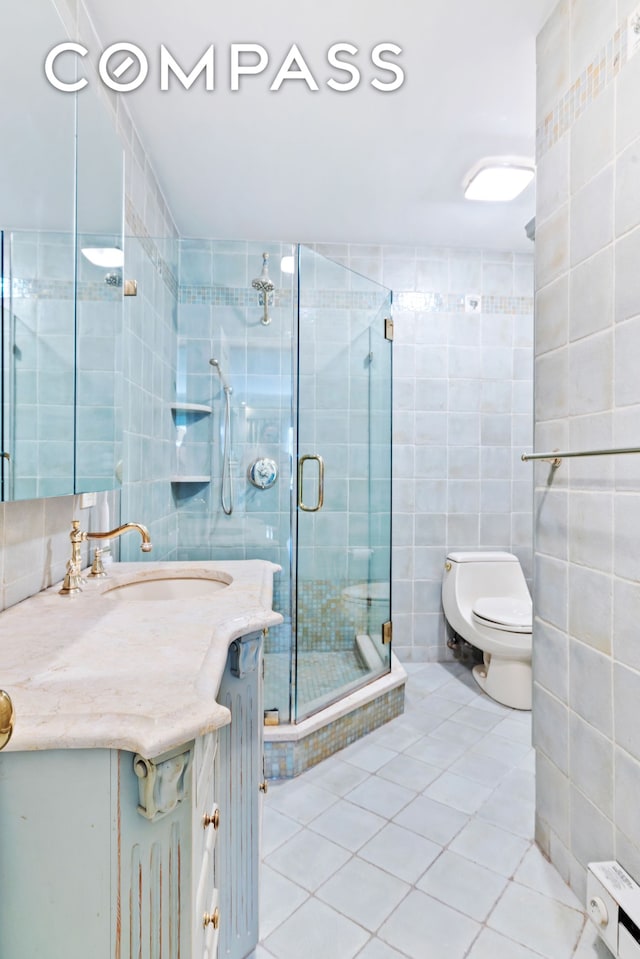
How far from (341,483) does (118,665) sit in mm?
1816

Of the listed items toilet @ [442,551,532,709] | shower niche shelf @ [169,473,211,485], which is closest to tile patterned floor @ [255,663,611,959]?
toilet @ [442,551,532,709]

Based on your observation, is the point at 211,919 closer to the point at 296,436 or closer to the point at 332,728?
the point at 332,728

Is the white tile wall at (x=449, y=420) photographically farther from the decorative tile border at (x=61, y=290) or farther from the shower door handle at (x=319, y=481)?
the decorative tile border at (x=61, y=290)

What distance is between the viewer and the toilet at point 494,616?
2455mm

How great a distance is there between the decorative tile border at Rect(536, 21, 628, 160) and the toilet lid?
1.95m

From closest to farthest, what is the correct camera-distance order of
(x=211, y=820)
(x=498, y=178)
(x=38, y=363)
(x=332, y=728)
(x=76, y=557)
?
1. (x=211, y=820)
2. (x=38, y=363)
3. (x=76, y=557)
4. (x=332, y=728)
5. (x=498, y=178)

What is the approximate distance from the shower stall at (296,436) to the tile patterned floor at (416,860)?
0.48 m

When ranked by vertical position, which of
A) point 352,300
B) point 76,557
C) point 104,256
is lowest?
point 76,557

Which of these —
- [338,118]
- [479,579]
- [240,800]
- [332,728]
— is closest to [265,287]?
[338,118]

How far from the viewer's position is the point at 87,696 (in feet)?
2.21

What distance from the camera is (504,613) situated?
101 inches

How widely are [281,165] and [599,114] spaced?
1360 millimetres

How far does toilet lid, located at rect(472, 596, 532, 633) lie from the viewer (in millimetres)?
2423

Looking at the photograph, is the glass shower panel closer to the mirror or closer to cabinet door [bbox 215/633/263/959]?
the mirror
